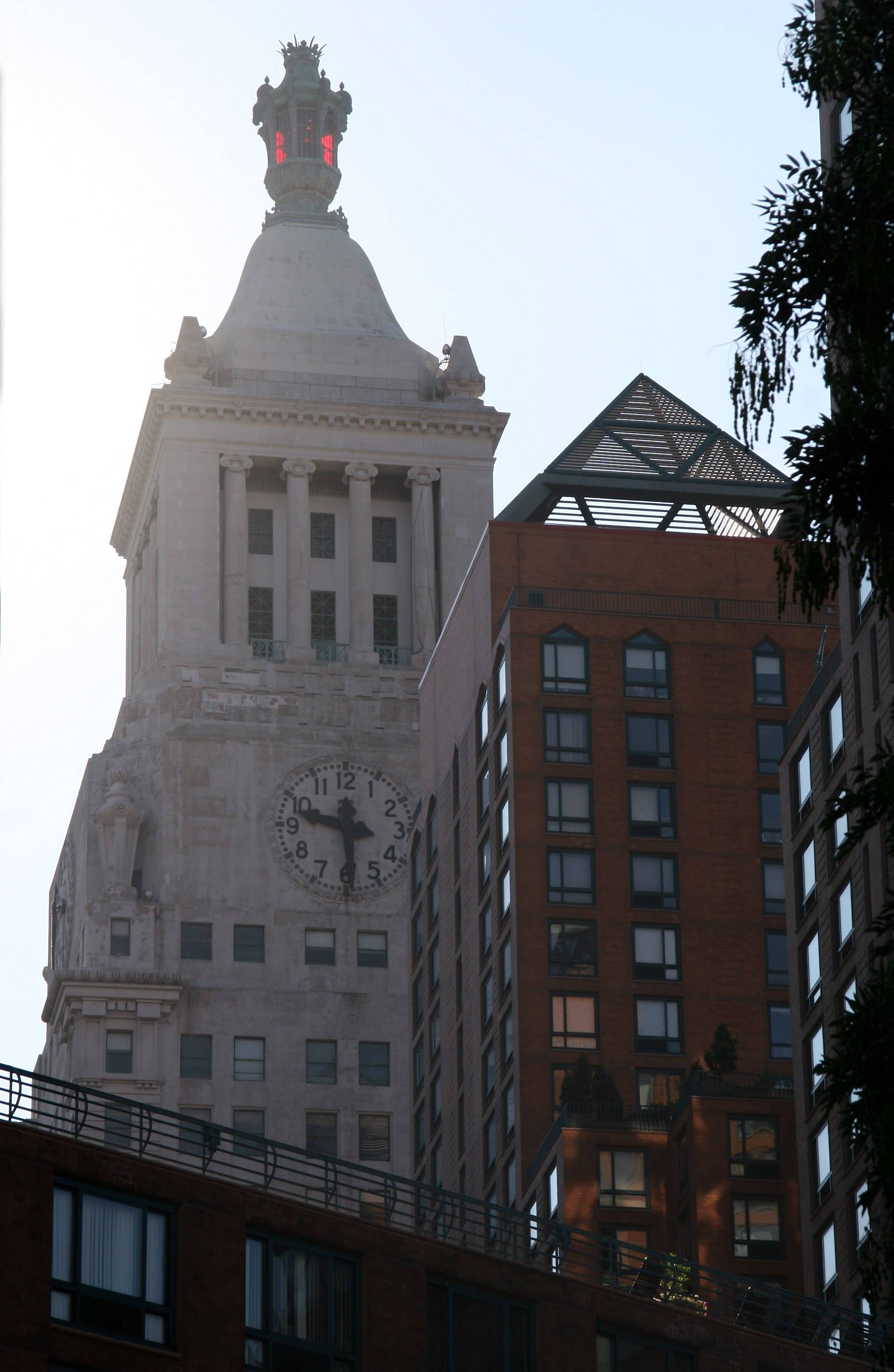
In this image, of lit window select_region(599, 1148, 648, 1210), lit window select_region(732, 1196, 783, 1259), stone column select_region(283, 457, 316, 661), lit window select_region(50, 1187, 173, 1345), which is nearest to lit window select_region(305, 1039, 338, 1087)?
stone column select_region(283, 457, 316, 661)

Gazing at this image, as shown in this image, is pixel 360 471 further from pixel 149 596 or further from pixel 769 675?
pixel 769 675

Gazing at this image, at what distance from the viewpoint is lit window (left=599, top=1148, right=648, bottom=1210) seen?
9688 centimetres

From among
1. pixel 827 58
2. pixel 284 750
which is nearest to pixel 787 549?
pixel 827 58

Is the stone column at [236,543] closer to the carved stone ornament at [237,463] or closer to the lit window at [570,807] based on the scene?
the carved stone ornament at [237,463]

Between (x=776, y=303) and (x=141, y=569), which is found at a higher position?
(x=141, y=569)

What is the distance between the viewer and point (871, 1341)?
59844 mm

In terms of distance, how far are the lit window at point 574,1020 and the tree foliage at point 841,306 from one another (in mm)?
71339

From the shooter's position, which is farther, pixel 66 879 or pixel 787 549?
pixel 66 879

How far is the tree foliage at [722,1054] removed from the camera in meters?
99.1

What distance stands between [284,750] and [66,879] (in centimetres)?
1760

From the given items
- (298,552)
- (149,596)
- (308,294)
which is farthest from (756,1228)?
(308,294)

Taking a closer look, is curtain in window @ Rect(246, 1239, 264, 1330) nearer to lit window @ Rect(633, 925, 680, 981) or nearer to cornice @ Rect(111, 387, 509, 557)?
lit window @ Rect(633, 925, 680, 981)

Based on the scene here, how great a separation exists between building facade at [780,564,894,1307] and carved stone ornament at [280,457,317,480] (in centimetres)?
9096

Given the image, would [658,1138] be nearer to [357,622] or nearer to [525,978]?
[525,978]
